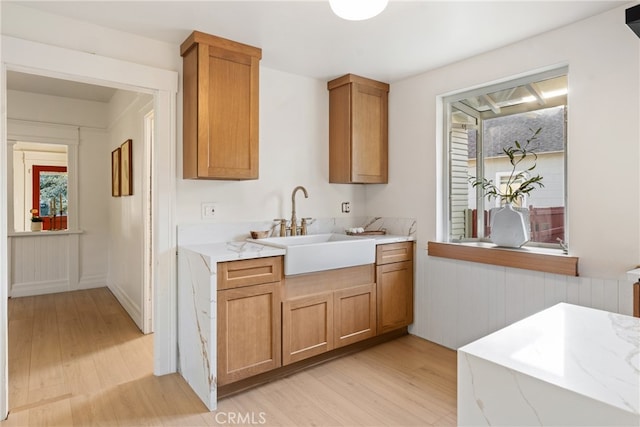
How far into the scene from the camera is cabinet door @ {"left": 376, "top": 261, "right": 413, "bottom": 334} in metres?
3.04

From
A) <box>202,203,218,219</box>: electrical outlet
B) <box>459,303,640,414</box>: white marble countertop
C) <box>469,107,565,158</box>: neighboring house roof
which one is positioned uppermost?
<box>469,107,565,158</box>: neighboring house roof

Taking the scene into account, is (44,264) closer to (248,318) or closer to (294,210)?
(294,210)

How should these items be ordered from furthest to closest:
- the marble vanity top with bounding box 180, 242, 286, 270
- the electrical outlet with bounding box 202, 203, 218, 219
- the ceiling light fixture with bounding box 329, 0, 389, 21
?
the electrical outlet with bounding box 202, 203, 218, 219 < the marble vanity top with bounding box 180, 242, 286, 270 < the ceiling light fixture with bounding box 329, 0, 389, 21

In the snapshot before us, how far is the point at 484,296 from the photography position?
9.15 ft

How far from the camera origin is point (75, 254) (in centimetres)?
489

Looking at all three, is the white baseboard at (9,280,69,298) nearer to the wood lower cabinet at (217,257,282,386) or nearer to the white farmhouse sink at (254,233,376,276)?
the white farmhouse sink at (254,233,376,276)

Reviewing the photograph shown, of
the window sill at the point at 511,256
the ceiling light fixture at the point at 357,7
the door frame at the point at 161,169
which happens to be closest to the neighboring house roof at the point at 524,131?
the window sill at the point at 511,256

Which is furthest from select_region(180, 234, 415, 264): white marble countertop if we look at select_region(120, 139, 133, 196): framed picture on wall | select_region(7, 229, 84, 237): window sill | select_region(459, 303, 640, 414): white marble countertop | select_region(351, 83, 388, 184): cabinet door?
select_region(7, 229, 84, 237): window sill

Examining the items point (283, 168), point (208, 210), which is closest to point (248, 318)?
point (208, 210)

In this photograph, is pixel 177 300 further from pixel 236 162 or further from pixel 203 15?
pixel 203 15

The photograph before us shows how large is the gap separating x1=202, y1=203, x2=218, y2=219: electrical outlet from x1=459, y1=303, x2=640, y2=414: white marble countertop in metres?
2.21

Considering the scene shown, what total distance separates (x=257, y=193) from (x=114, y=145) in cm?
273

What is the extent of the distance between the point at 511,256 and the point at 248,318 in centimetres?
179
